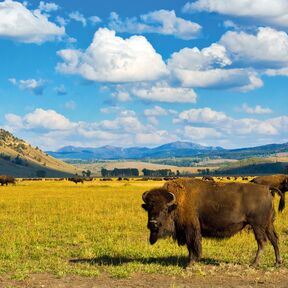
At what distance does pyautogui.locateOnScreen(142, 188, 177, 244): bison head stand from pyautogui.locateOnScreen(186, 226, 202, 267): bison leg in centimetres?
57

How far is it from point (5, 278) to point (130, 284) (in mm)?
3266

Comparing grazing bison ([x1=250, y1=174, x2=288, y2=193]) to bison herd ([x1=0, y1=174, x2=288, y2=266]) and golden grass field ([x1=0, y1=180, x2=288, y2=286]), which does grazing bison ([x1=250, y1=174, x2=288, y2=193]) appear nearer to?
golden grass field ([x1=0, y1=180, x2=288, y2=286])

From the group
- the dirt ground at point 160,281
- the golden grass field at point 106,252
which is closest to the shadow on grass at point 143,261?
the golden grass field at point 106,252

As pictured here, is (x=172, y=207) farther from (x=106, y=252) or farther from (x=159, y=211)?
(x=106, y=252)

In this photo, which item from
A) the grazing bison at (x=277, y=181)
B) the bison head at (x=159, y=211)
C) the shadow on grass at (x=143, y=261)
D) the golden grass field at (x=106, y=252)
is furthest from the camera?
the grazing bison at (x=277, y=181)

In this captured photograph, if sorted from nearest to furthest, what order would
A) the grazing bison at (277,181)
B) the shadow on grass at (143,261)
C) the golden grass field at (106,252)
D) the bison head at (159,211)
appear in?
the golden grass field at (106,252) < the bison head at (159,211) < the shadow on grass at (143,261) < the grazing bison at (277,181)

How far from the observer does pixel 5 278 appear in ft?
41.9

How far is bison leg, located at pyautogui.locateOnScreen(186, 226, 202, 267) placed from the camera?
46.0 feet

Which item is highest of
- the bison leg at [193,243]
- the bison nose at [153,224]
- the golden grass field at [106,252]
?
the bison nose at [153,224]

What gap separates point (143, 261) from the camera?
14906 mm

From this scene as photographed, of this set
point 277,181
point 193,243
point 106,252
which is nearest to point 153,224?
point 193,243

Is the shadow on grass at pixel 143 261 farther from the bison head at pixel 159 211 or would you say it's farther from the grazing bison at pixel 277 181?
the grazing bison at pixel 277 181

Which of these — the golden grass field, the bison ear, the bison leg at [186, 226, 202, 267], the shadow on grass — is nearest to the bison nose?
the bison ear

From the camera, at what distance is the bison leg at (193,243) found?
46.0 feet
